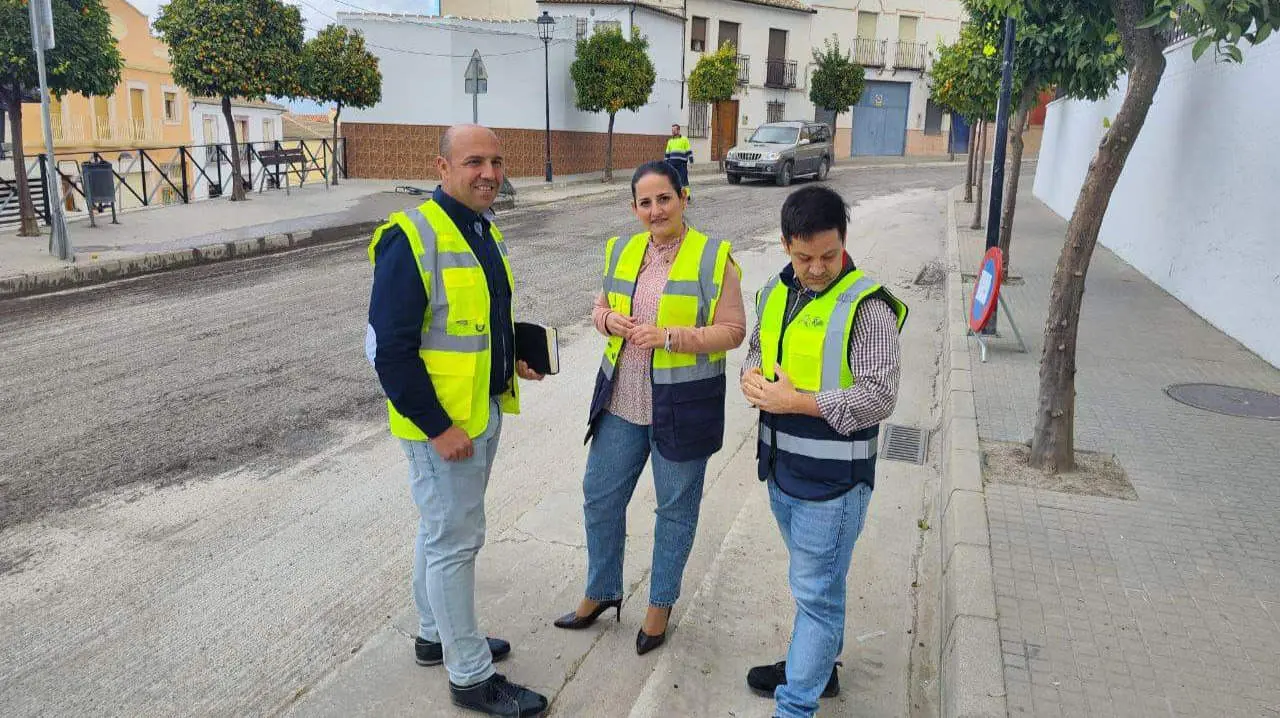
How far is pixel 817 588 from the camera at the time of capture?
2867 millimetres

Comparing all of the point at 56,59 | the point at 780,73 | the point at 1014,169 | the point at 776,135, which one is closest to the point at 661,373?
the point at 1014,169

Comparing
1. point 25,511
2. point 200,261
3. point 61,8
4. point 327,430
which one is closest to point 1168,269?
point 327,430

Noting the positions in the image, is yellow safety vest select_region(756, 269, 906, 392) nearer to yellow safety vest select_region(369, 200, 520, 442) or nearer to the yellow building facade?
yellow safety vest select_region(369, 200, 520, 442)

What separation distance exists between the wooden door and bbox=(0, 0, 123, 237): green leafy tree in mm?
26244

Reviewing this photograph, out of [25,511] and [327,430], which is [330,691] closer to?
[25,511]

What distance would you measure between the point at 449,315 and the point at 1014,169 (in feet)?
36.6

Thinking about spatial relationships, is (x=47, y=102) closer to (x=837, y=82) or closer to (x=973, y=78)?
(x=973, y=78)

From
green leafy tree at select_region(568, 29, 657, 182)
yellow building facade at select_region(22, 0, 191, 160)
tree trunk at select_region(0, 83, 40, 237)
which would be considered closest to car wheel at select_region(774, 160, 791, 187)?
green leafy tree at select_region(568, 29, 657, 182)

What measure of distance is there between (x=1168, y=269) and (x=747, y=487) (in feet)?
25.3

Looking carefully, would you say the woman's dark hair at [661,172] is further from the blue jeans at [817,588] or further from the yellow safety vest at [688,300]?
the blue jeans at [817,588]

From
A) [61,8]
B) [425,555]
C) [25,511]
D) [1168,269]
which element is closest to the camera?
[425,555]

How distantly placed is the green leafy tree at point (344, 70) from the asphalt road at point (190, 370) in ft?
32.0

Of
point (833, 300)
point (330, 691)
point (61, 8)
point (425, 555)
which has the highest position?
point (61, 8)

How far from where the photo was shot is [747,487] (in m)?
5.29
